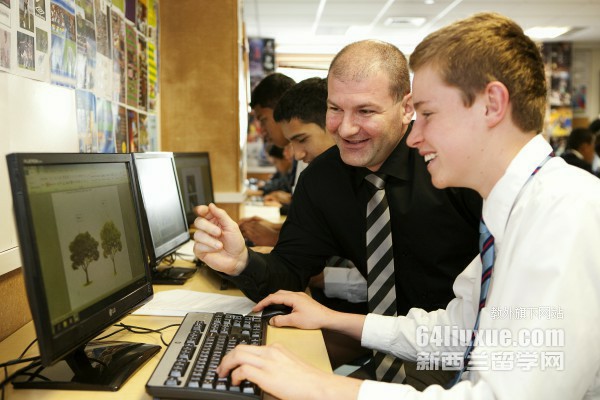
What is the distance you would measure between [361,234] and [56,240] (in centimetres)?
99

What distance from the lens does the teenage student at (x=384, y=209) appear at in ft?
5.09

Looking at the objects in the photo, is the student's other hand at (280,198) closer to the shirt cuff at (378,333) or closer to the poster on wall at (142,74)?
the poster on wall at (142,74)

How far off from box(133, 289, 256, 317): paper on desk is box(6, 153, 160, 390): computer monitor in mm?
190

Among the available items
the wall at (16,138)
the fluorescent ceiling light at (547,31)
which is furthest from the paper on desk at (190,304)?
the fluorescent ceiling light at (547,31)

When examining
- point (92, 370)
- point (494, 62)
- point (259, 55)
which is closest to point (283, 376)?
point (92, 370)

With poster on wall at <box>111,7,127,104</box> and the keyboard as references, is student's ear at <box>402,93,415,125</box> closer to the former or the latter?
the keyboard

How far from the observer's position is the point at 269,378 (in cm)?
85

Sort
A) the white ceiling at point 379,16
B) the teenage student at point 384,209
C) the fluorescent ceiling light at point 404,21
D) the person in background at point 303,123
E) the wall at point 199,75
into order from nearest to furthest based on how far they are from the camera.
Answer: the teenage student at point 384,209 < the person in background at point 303,123 < the wall at point 199,75 < the white ceiling at point 379,16 < the fluorescent ceiling light at point 404,21

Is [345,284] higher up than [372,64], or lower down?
lower down

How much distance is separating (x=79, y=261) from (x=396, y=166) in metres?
0.98

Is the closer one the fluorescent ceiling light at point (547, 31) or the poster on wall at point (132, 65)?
the poster on wall at point (132, 65)

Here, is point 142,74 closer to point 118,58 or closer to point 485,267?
point 118,58

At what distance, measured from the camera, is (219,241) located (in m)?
1.36

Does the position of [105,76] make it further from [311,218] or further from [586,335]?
[586,335]
